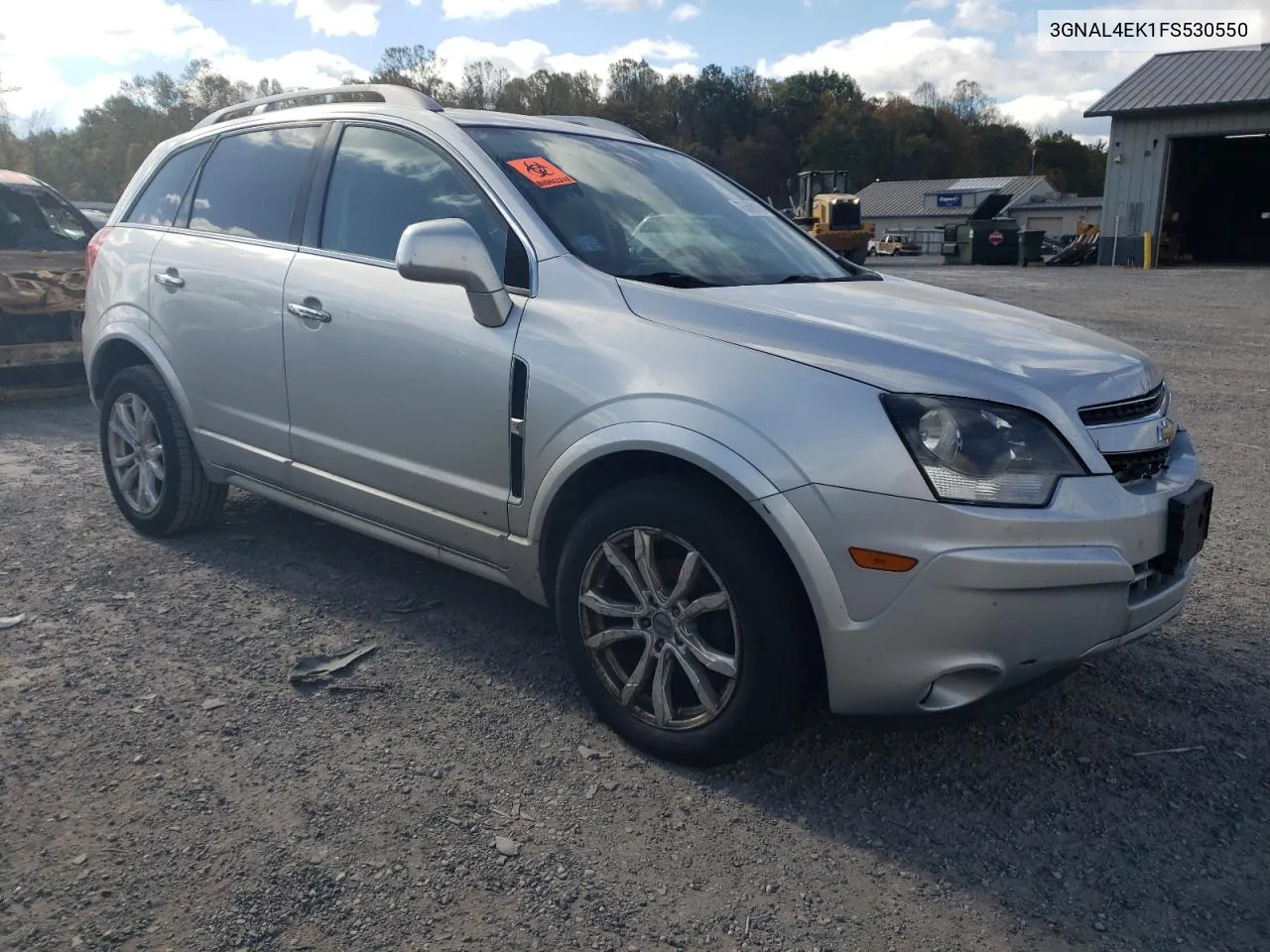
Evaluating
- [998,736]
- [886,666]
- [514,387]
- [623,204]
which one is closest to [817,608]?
[886,666]

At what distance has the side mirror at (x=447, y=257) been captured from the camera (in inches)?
119

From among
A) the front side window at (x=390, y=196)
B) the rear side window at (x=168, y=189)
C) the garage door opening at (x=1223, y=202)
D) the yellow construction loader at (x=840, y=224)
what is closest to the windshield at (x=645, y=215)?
the front side window at (x=390, y=196)

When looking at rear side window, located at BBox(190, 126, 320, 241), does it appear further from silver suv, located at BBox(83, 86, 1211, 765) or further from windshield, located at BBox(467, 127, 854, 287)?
windshield, located at BBox(467, 127, 854, 287)

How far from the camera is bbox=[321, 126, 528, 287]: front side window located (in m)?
3.42

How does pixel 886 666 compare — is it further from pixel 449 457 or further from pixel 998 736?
pixel 449 457

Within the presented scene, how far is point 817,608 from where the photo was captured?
8.42ft

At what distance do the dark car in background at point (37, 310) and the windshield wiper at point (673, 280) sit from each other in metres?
6.97

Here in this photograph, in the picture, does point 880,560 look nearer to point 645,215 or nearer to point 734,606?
point 734,606

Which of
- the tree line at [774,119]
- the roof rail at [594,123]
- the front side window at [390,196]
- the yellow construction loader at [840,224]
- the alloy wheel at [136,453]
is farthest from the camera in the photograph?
the tree line at [774,119]

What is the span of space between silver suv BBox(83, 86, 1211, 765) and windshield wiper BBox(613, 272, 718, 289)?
0.04 ft

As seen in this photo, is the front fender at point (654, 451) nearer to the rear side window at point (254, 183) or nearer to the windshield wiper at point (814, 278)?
the windshield wiper at point (814, 278)

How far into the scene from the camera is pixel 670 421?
2.74 metres

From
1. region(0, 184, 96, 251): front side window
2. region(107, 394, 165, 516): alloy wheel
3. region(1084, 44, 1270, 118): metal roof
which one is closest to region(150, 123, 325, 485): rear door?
region(107, 394, 165, 516): alloy wheel

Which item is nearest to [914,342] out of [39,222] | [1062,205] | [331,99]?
[331,99]
